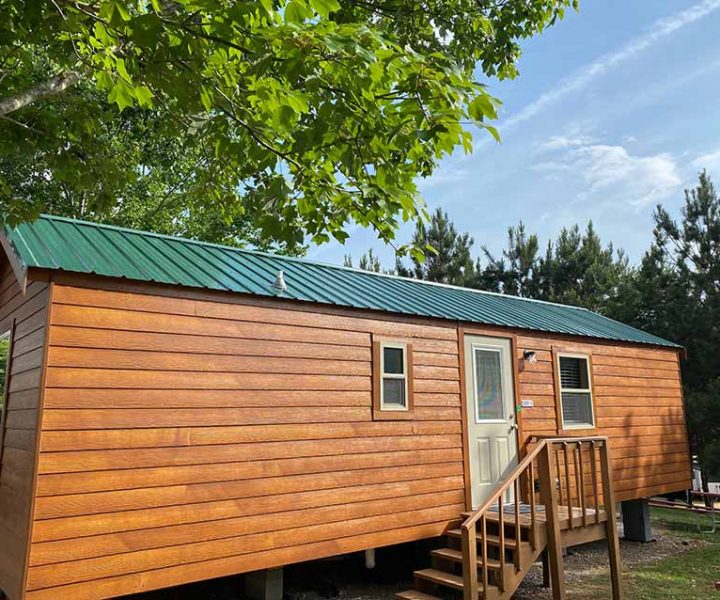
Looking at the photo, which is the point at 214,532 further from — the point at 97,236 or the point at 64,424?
the point at 97,236

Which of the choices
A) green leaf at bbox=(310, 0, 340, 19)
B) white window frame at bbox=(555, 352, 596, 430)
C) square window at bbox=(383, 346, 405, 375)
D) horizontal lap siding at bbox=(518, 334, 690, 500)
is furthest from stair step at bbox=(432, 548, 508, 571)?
green leaf at bbox=(310, 0, 340, 19)

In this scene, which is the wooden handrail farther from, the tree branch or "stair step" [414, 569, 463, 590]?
the tree branch

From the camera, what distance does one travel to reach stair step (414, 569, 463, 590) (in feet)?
17.2

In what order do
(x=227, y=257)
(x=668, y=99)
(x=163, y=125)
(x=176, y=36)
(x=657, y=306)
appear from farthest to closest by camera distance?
(x=657, y=306) → (x=668, y=99) → (x=227, y=257) → (x=163, y=125) → (x=176, y=36)

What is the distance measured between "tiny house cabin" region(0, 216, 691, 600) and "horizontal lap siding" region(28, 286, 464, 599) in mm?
15

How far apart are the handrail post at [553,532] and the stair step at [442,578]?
98 cm

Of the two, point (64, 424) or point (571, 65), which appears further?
point (571, 65)

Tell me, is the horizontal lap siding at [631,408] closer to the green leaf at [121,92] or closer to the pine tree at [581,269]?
the green leaf at [121,92]

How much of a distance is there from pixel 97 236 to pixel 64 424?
6.73 feet

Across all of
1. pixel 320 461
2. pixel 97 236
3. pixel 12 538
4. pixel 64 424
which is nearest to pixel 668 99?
pixel 320 461

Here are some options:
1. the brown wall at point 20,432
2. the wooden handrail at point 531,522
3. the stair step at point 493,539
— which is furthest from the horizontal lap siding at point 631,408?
the brown wall at point 20,432

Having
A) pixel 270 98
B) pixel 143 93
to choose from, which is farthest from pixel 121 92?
pixel 270 98

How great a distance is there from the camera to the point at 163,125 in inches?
232

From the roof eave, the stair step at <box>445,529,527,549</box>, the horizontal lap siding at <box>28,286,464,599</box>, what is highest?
the roof eave
